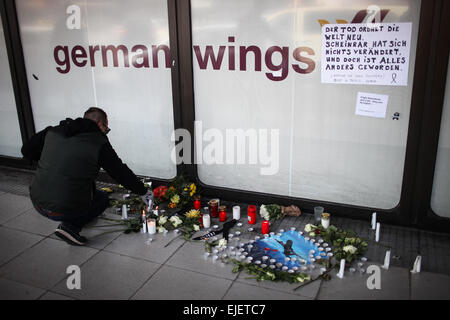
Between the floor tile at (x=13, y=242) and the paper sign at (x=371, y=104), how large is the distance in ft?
13.0

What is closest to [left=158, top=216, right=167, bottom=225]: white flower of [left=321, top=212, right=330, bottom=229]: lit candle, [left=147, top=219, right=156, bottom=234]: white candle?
[left=147, top=219, right=156, bottom=234]: white candle

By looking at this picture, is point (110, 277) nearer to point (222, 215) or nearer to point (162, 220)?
point (162, 220)

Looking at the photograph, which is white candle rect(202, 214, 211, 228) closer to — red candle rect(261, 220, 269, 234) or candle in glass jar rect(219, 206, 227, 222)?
candle in glass jar rect(219, 206, 227, 222)

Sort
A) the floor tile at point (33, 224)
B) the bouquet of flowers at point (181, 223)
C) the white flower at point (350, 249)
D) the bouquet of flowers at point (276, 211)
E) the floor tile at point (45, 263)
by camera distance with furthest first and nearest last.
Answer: the bouquet of flowers at point (276, 211) < the floor tile at point (33, 224) < the bouquet of flowers at point (181, 223) < the white flower at point (350, 249) < the floor tile at point (45, 263)

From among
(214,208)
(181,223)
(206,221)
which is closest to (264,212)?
(214,208)

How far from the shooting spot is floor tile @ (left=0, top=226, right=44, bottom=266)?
14.9 feet

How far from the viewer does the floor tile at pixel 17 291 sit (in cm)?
382

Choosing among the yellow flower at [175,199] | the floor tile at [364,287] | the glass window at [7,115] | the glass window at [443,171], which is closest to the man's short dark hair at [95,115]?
the yellow flower at [175,199]

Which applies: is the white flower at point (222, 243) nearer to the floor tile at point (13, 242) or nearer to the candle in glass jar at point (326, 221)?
the candle in glass jar at point (326, 221)

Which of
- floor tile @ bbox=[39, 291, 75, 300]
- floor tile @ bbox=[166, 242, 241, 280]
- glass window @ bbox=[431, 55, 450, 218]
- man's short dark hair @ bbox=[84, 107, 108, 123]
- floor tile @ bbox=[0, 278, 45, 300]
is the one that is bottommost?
floor tile @ bbox=[39, 291, 75, 300]

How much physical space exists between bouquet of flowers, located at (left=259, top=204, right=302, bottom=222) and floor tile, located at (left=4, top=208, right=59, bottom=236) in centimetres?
256
